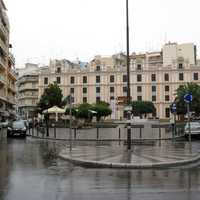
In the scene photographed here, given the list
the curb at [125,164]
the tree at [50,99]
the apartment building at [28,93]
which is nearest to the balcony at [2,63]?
the tree at [50,99]

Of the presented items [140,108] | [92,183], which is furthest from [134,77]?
[92,183]

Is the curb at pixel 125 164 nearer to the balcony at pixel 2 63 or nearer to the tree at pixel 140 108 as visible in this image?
the balcony at pixel 2 63

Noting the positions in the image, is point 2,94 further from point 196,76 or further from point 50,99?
point 196,76

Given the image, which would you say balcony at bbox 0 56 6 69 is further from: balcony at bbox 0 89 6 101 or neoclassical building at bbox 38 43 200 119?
neoclassical building at bbox 38 43 200 119

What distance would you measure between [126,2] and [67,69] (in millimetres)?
86910

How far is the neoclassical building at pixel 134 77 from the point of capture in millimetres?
100938

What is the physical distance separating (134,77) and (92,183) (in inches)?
3639

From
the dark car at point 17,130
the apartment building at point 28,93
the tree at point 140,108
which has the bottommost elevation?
the dark car at point 17,130

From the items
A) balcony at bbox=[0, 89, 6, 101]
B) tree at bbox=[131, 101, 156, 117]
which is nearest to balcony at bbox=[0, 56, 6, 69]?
balcony at bbox=[0, 89, 6, 101]

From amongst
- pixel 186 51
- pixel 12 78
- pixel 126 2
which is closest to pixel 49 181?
pixel 126 2

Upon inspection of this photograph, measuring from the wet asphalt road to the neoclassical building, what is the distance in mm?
85566

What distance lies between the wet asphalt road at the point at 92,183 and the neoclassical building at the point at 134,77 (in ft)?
281

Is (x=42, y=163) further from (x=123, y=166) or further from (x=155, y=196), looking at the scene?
(x=155, y=196)

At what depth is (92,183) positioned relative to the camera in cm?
1095
